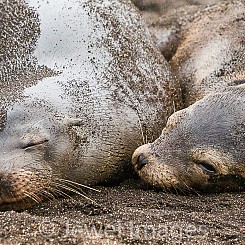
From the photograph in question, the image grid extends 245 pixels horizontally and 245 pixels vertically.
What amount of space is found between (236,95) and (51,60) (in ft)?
4.76

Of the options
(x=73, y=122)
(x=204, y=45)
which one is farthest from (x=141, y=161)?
(x=204, y=45)

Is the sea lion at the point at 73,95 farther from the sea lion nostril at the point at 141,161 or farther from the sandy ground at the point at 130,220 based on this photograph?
the sandy ground at the point at 130,220

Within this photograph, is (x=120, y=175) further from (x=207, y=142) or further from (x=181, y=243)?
(x=181, y=243)

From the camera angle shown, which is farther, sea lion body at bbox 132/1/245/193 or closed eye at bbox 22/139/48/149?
sea lion body at bbox 132/1/245/193

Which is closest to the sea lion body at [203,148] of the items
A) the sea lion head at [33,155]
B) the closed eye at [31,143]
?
the sea lion head at [33,155]

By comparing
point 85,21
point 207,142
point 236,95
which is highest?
point 85,21

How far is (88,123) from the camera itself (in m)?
4.85

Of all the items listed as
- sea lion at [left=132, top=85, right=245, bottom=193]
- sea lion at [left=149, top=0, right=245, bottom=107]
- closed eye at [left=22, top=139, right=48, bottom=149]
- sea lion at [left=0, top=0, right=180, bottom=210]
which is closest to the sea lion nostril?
sea lion at [left=132, top=85, right=245, bottom=193]

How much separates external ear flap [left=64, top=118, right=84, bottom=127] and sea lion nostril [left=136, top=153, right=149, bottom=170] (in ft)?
1.86

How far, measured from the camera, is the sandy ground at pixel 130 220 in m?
3.72

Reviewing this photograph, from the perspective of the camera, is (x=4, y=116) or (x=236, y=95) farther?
(x=236, y=95)

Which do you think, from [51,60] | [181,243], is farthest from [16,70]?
[181,243]

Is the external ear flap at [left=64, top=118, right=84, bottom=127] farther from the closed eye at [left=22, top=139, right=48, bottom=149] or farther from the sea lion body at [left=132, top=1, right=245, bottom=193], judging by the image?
the sea lion body at [left=132, top=1, right=245, bottom=193]

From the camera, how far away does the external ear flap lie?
185 inches
